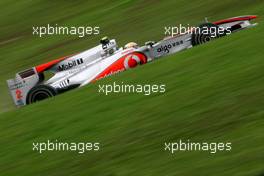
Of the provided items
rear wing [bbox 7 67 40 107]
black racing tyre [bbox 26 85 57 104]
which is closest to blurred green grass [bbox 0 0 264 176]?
black racing tyre [bbox 26 85 57 104]

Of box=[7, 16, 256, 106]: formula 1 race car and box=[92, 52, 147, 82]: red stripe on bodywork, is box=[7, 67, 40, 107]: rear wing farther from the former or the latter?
box=[92, 52, 147, 82]: red stripe on bodywork

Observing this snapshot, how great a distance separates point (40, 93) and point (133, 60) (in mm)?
2342

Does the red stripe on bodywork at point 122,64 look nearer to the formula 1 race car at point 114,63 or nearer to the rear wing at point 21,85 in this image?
the formula 1 race car at point 114,63

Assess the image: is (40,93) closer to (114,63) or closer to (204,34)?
(114,63)

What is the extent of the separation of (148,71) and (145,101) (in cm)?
178

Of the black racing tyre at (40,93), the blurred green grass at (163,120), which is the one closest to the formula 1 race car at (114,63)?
the black racing tyre at (40,93)

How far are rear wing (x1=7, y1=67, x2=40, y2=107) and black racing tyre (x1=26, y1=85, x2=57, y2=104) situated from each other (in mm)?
201

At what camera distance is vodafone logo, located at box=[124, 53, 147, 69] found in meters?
14.7

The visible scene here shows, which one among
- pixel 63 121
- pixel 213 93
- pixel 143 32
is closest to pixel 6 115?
pixel 63 121

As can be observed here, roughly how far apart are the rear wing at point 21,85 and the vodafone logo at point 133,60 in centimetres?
229

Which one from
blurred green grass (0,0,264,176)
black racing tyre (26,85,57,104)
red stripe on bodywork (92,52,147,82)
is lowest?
black racing tyre (26,85,57,104)

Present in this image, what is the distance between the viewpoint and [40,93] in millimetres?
14812

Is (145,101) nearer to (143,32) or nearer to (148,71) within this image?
(148,71)

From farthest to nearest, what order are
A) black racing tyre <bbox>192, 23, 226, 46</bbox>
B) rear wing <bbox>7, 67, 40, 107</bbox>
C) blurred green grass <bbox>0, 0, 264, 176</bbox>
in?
rear wing <bbox>7, 67, 40, 107</bbox>, black racing tyre <bbox>192, 23, 226, 46</bbox>, blurred green grass <bbox>0, 0, 264, 176</bbox>
